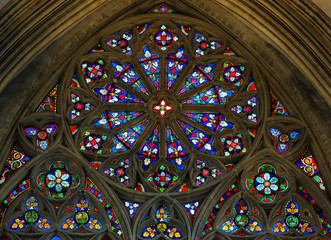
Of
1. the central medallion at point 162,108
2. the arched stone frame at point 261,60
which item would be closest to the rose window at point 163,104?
the central medallion at point 162,108

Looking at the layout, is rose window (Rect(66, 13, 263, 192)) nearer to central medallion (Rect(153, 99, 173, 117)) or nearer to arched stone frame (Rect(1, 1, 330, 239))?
central medallion (Rect(153, 99, 173, 117))

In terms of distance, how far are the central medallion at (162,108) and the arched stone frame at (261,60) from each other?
5.00ft

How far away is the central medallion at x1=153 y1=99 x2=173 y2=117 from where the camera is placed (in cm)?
1129

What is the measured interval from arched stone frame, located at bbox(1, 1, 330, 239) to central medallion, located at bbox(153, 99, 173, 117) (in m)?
1.52

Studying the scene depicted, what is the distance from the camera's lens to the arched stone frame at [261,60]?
1016 centimetres

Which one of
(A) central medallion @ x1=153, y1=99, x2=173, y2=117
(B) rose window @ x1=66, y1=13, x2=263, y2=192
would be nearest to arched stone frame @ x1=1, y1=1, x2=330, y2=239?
(B) rose window @ x1=66, y1=13, x2=263, y2=192

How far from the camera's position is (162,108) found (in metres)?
11.3

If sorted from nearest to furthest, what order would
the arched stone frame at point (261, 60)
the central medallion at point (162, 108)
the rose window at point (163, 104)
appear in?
1. the arched stone frame at point (261, 60)
2. the rose window at point (163, 104)
3. the central medallion at point (162, 108)

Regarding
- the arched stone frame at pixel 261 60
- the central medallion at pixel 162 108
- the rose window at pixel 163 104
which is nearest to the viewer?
the arched stone frame at pixel 261 60

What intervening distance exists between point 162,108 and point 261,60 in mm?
1698

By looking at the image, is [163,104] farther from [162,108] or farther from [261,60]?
[261,60]

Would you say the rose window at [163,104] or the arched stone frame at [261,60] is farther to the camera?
the rose window at [163,104]

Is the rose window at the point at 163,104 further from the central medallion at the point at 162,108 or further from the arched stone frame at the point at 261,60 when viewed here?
the arched stone frame at the point at 261,60

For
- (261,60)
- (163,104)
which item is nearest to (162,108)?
(163,104)
